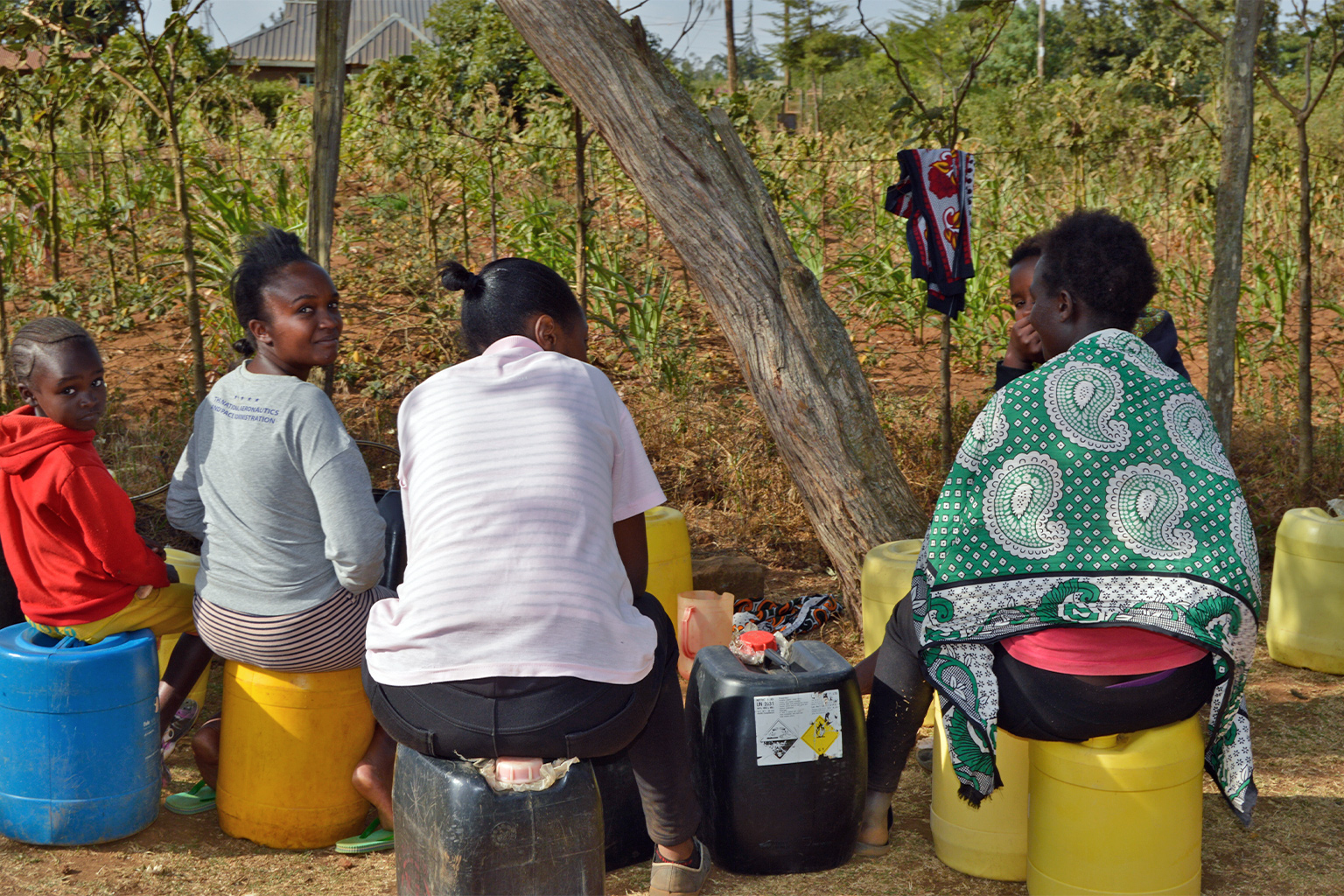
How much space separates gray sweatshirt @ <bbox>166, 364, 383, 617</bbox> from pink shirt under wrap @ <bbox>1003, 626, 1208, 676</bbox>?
1571 millimetres

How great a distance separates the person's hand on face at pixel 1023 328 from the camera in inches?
115

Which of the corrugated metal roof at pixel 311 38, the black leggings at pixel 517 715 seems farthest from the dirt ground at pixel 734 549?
the corrugated metal roof at pixel 311 38

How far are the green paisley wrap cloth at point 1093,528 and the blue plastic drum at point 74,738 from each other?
2.03 m

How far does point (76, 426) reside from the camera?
2910mm

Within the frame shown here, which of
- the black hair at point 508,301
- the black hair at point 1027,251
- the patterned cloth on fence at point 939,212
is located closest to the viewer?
the black hair at point 508,301

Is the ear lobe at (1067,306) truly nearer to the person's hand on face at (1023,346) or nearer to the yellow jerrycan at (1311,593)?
the person's hand on face at (1023,346)

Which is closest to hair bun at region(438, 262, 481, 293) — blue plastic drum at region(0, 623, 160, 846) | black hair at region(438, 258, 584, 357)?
black hair at region(438, 258, 584, 357)

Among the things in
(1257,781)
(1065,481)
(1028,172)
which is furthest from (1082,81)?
(1065,481)

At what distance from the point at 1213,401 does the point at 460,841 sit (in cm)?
416

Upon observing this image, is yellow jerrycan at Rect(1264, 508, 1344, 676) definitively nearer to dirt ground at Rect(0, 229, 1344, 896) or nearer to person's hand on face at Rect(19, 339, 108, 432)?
dirt ground at Rect(0, 229, 1344, 896)

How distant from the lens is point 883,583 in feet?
11.1

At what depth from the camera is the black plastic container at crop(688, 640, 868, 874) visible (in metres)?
2.64

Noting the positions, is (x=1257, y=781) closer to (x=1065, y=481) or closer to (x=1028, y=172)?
(x=1065, y=481)

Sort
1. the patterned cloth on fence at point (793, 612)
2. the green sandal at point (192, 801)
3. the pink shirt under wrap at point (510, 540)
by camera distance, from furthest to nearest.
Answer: the patterned cloth on fence at point (793, 612) < the green sandal at point (192, 801) < the pink shirt under wrap at point (510, 540)
